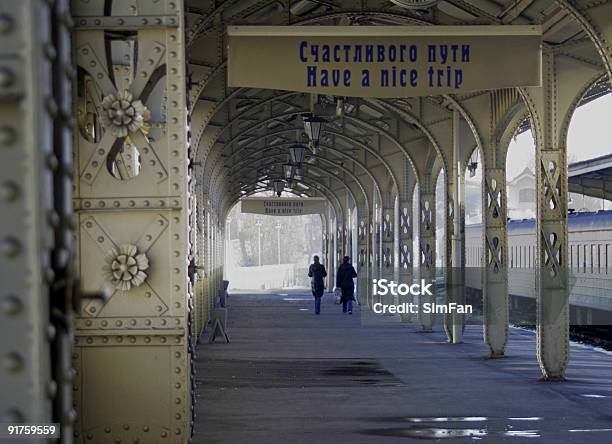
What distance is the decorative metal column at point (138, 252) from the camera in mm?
5930

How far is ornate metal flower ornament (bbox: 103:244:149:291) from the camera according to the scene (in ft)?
19.3

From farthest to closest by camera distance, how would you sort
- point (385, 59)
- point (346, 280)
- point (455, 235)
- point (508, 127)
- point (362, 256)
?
1. point (362, 256)
2. point (346, 280)
3. point (455, 235)
4. point (508, 127)
5. point (385, 59)

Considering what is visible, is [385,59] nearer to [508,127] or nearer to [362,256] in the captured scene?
[508,127]

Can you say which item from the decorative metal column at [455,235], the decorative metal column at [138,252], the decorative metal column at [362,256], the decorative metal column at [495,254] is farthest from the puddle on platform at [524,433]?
the decorative metal column at [362,256]

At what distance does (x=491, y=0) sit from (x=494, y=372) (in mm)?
5233

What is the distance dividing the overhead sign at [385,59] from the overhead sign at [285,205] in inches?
1364

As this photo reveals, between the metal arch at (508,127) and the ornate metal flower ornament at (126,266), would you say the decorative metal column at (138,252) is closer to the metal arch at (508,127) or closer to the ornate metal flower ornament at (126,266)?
the ornate metal flower ornament at (126,266)

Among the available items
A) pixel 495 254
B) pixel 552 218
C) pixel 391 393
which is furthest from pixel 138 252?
pixel 495 254

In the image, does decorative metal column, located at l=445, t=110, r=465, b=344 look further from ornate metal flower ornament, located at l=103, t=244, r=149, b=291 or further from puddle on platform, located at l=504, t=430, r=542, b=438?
ornate metal flower ornament, located at l=103, t=244, r=149, b=291

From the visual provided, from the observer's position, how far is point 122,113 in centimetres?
585

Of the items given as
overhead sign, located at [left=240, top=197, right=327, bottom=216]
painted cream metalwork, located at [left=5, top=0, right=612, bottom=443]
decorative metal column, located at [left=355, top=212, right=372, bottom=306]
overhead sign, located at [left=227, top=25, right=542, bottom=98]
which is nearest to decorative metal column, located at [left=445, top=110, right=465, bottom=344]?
painted cream metalwork, located at [left=5, top=0, right=612, bottom=443]

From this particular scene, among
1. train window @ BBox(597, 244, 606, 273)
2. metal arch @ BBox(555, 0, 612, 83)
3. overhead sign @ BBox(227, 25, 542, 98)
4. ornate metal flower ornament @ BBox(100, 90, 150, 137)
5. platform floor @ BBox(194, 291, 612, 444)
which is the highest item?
metal arch @ BBox(555, 0, 612, 83)

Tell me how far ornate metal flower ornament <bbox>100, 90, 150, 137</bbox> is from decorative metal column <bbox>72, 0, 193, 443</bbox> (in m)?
0.06

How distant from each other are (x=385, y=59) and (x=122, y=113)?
339 centimetres
